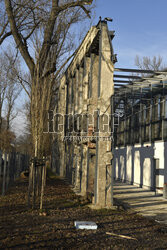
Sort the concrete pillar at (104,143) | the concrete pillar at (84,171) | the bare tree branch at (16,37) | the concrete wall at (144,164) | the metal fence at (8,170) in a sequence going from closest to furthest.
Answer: the concrete pillar at (104,143) → the metal fence at (8,170) → the concrete pillar at (84,171) → the bare tree branch at (16,37) → the concrete wall at (144,164)

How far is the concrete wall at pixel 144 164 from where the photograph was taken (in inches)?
675

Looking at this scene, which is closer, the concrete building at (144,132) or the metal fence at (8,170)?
the metal fence at (8,170)

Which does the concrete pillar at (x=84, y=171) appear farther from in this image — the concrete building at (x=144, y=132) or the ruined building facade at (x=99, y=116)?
the concrete building at (x=144, y=132)

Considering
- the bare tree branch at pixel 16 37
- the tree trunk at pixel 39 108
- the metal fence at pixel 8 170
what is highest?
the bare tree branch at pixel 16 37

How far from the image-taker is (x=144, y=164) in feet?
64.1

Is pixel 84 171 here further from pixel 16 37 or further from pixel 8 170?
pixel 16 37

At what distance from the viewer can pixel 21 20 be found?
1870cm

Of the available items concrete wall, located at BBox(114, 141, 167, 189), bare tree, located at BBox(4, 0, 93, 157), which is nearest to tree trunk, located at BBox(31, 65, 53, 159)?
bare tree, located at BBox(4, 0, 93, 157)

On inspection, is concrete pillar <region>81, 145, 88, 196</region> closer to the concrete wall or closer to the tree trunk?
the tree trunk

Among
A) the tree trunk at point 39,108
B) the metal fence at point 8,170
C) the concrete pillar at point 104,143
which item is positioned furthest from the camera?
the metal fence at point 8,170

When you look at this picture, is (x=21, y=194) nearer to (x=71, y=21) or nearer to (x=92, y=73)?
(x=92, y=73)

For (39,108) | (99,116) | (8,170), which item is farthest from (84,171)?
(39,108)

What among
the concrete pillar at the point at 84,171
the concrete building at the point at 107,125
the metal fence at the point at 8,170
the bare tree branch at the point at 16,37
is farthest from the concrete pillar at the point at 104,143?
the bare tree branch at the point at 16,37

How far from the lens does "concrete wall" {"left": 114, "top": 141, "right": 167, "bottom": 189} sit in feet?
56.2
